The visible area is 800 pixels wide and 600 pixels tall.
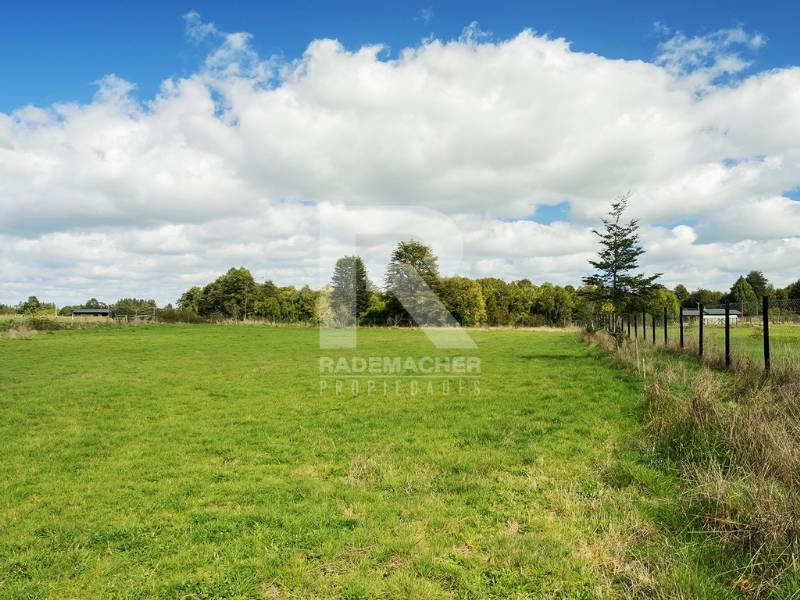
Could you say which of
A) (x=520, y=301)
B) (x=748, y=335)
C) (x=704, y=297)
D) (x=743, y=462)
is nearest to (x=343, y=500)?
(x=743, y=462)

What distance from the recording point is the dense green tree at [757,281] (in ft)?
327

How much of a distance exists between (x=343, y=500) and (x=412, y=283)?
6283cm

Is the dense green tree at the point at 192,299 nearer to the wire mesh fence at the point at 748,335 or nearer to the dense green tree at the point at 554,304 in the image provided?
the dense green tree at the point at 554,304

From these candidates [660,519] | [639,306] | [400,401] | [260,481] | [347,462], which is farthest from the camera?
[639,306]

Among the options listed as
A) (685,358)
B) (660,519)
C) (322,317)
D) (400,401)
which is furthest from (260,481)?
A: (322,317)

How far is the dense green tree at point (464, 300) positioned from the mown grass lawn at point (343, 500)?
6170 centimetres

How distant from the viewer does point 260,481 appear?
6918 mm

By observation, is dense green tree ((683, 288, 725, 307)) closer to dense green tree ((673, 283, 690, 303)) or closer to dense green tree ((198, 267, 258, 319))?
dense green tree ((673, 283, 690, 303))

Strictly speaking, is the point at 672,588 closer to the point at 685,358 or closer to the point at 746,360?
the point at 746,360

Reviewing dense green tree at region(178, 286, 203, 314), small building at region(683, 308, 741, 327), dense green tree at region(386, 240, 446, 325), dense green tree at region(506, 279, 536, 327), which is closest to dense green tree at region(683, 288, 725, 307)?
dense green tree at region(506, 279, 536, 327)

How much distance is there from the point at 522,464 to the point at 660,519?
7.62 feet

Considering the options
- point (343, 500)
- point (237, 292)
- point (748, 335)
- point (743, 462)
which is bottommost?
point (343, 500)

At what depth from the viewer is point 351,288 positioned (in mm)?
69188

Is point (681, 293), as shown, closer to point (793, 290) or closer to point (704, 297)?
point (704, 297)
